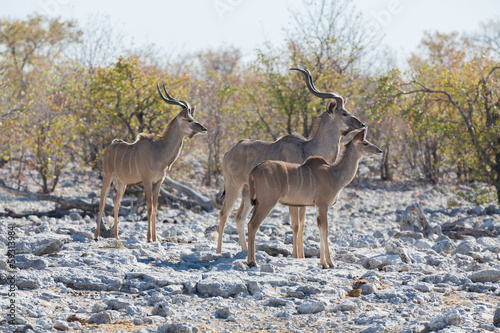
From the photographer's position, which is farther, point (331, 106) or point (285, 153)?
point (331, 106)

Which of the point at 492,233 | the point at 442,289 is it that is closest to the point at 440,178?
the point at 492,233

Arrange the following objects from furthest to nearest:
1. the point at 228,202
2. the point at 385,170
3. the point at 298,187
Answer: the point at 385,170 < the point at 228,202 < the point at 298,187

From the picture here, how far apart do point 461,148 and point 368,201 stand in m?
4.39

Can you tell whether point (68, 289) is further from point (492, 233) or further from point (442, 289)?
point (492, 233)

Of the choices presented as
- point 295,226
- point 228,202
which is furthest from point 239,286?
point 228,202

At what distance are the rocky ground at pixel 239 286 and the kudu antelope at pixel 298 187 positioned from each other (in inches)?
17.5

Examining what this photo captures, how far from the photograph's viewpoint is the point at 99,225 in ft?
32.9

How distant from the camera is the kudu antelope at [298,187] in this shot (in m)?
7.57

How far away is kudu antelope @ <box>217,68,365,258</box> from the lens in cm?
877

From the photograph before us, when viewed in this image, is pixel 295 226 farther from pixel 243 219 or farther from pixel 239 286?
pixel 239 286

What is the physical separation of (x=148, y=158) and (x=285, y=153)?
2.32m

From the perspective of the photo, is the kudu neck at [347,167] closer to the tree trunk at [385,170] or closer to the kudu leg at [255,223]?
the kudu leg at [255,223]

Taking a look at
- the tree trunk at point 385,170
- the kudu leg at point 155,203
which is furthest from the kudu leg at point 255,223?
the tree trunk at point 385,170

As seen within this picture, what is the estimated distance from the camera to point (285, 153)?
30.7ft
